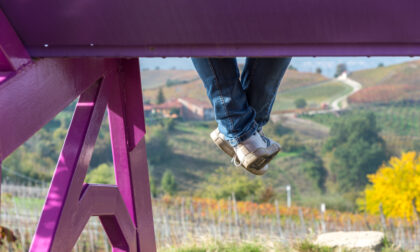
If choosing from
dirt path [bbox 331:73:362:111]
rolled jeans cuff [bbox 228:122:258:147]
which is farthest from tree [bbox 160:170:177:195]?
rolled jeans cuff [bbox 228:122:258:147]

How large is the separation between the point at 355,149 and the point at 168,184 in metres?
4.71

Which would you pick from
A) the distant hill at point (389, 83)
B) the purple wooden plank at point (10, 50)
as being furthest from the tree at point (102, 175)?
the purple wooden plank at point (10, 50)

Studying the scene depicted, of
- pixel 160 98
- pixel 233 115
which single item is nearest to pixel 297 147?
pixel 160 98

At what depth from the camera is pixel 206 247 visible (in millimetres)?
3980

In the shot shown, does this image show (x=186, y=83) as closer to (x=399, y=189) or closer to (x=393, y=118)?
(x=393, y=118)

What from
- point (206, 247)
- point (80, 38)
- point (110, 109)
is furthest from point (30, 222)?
point (80, 38)

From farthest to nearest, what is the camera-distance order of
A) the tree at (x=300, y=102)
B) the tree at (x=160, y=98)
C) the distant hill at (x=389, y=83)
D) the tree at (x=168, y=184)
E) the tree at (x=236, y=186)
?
the tree at (x=160, y=98), the tree at (x=300, y=102), the distant hill at (x=389, y=83), the tree at (x=168, y=184), the tree at (x=236, y=186)

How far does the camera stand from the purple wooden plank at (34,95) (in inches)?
48.6

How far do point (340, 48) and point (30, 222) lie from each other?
7.35m

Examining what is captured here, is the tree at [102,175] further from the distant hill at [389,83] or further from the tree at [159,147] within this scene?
the distant hill at [389,83]

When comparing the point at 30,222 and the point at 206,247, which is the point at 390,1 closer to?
the point at 206,247

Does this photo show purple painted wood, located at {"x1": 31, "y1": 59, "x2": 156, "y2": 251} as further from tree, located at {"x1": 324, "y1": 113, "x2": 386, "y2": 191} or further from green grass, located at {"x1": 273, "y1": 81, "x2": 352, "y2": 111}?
green grass, located at {"x1": 273, "y1": 81, "x2": 352, "y2": 111}

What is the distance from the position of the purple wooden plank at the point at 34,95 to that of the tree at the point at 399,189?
10476 millimetres

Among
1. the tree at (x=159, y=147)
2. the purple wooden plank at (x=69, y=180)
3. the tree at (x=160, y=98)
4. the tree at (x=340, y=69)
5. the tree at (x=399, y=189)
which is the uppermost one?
the tree at (x=340, y=69)
